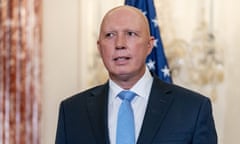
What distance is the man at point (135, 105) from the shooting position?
1.82m

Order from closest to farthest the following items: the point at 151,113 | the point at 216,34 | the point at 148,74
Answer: the point at 151,113 < the point at 148,74 < the point at 216,34

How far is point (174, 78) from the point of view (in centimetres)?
341

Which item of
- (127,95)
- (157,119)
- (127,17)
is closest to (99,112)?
(127,95)

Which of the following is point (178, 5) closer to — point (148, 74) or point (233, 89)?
point (233, 89)

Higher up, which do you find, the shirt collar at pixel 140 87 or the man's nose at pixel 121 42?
the man's nose at pixel 121 42

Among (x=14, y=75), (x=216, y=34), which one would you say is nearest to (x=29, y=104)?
(x=14, y=75)

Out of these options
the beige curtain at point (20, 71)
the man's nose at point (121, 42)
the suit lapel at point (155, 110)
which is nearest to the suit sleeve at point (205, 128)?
the suit lapel at point (155, 110)

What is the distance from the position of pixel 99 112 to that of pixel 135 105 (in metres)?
0.14

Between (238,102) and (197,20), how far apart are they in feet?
2.07

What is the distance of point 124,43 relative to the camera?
1.87 meters

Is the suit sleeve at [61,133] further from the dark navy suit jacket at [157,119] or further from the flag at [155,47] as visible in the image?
the flag at [155,47]

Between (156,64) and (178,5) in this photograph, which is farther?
(178,5)

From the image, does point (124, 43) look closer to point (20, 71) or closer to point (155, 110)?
point (155, 110)

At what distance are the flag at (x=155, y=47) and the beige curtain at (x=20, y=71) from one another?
0.67 m
